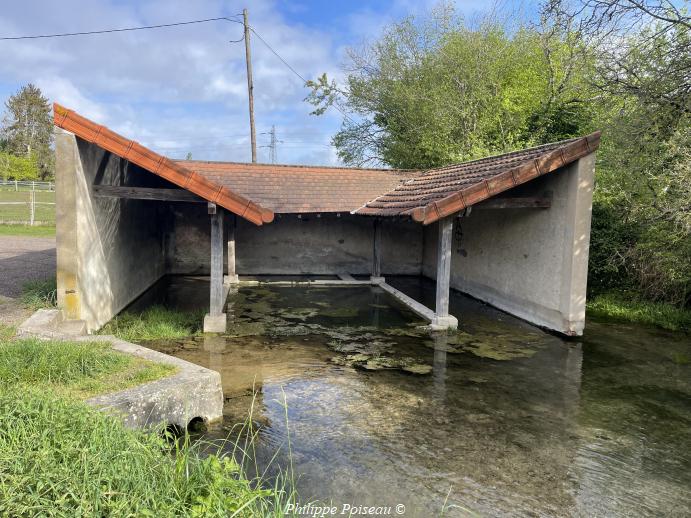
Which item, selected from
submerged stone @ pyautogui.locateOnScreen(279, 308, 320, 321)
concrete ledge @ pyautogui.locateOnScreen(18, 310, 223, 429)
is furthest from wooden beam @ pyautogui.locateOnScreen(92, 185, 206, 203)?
submerged stone @ pyautogui.locateOnScreen(279, 308, 320, 321)

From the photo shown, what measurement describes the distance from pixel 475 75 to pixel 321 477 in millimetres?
17952

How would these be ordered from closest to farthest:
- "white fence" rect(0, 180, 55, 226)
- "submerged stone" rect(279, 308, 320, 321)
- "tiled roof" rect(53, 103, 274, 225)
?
"tiled roof" rect(53, 103, 274, 225) < "submerged stone" rect(279, 308, 320, 321) < "white fence" rect(0, 180, 55, 226)

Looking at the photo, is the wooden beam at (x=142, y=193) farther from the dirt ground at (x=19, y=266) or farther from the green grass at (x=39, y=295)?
the dirt ground at (x=19, y=266)

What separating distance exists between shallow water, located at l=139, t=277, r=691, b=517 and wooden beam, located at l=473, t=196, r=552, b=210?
7.17ft

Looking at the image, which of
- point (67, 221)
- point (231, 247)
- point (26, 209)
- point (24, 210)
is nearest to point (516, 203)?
point (67, 221)

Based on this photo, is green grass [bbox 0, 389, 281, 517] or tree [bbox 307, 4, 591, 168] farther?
tree [bbox 307, 4, 591, 168]

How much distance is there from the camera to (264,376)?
21.2 feet

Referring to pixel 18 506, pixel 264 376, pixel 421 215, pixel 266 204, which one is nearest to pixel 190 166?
pixel 266 204

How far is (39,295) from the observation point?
7809 mm

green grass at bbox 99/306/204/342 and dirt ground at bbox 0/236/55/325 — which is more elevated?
dirt ground at bbox 0/236/55/325

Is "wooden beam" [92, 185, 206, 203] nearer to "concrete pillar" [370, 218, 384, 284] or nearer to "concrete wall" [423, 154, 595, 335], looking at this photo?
"concrete wall" [423, 154, 595, 335]

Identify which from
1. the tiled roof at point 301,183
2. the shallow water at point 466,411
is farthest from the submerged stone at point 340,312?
the tiled roof at point 301,183

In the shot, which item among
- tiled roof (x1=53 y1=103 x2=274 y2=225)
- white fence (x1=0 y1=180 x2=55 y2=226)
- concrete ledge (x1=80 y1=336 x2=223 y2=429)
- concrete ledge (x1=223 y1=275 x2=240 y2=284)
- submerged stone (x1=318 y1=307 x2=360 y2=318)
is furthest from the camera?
white fence (x1=0 y1=180 x2=55 y2=226)

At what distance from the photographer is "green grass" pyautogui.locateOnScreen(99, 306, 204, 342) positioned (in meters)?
7.82
